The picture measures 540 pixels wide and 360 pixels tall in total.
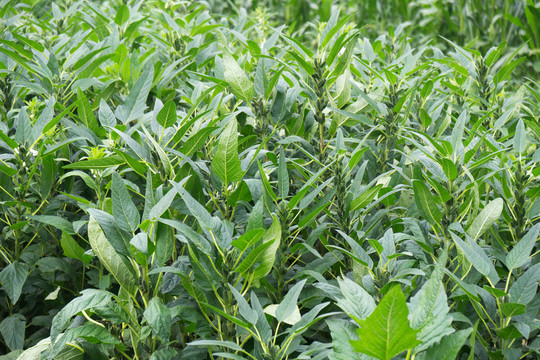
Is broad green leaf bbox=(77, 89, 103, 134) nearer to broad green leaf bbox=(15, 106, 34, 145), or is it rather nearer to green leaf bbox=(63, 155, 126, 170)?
broad green leaf bbox=(15, 106, 34, 145)

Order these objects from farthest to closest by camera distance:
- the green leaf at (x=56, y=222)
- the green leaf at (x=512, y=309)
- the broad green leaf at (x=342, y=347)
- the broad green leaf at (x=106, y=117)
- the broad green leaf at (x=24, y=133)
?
the broad green leaf at (x=106, y=117) < the broad green leaf at (x=24, y=133) < the green leaf at (x=56, y=222) < the green leaf at (x=512, y=309) < the broad green leaf at (x=342, y=347)

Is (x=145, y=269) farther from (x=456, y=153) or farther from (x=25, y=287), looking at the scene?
(x=456, y=153)

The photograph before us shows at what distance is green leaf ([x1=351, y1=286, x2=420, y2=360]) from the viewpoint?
0.91 m

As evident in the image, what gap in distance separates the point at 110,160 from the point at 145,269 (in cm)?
35

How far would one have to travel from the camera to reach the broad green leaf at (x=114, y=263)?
1339 millimetres

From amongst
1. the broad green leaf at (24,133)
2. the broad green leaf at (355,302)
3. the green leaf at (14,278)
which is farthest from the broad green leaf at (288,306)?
the broad green leaf at (24,133)

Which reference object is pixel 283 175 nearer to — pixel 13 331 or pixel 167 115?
pixel 167 115

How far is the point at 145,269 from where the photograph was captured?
4.37 feet

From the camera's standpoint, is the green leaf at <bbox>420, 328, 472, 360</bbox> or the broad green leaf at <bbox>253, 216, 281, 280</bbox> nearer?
the green leaf at <bbox>420, 328, 472, 360</bbox>

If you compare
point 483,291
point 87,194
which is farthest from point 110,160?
point 483,291

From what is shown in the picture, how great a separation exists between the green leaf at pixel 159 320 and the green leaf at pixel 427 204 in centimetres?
67

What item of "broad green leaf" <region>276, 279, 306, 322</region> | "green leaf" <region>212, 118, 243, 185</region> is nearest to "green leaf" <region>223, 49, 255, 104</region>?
"green leaf" <region>212, 118, 243, 185</region>

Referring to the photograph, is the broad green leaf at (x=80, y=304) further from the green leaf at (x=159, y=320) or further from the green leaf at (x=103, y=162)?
the green leaf at (x=103, y=162)

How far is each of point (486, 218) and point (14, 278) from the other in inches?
52.5
